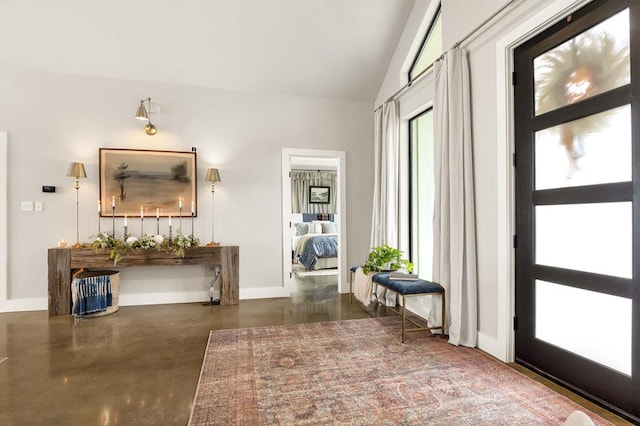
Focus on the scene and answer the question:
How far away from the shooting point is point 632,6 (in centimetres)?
191

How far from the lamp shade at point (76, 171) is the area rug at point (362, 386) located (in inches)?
112

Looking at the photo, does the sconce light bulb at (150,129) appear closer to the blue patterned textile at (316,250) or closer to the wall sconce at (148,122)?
the wall sconce at (148,122)

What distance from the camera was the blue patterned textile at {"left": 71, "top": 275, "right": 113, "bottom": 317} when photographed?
3.98 meters

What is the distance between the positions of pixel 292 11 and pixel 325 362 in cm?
367

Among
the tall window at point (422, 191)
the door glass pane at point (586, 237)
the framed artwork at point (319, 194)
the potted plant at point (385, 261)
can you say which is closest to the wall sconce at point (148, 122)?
the potted plant at point (385, 261)

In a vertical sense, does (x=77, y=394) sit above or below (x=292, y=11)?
below

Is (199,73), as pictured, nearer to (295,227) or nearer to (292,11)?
(292,11)

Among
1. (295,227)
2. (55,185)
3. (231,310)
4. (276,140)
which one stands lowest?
(231,310)

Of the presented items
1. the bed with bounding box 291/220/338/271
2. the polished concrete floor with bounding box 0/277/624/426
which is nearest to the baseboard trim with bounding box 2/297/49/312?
the polished concrete floor with bounding box 0/277/624/426

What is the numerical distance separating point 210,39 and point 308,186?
228 inches

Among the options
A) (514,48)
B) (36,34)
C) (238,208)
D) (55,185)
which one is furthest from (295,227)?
(514,48)

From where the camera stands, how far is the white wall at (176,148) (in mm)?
4332

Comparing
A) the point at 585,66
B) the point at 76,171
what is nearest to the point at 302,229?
the point at 76,171

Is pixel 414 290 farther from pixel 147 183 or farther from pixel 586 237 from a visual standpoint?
pixel 147 183
